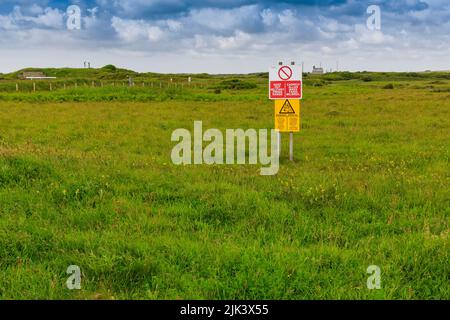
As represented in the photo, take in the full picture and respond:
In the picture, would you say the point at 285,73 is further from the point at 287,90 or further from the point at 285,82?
the point at 287,90

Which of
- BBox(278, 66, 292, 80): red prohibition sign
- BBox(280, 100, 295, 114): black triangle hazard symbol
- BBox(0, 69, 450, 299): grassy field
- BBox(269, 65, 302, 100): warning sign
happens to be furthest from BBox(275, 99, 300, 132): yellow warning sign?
BBox(0, 69, 450, 299): grassy field

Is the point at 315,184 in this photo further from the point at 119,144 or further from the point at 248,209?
the point at 119,144

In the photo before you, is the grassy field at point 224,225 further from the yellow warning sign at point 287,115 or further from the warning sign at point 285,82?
the warning sign at point 285,82

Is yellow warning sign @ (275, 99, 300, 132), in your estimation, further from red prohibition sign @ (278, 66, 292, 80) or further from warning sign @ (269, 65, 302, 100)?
red prohibition sign @ (278, 66, 292, 80)

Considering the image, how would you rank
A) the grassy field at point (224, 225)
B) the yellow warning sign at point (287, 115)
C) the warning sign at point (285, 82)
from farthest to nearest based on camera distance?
the yellow warning sign at point (287, 115) → the warning sign at point (285, 82) → the grassy field at point (224, 225)

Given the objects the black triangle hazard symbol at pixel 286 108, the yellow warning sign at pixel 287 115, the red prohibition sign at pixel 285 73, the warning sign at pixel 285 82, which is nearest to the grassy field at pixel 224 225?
the yellow warning sign at pixel 287 115

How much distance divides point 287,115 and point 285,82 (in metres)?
0.93

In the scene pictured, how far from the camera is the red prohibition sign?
10.8 meters

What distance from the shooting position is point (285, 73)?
10.9 metres

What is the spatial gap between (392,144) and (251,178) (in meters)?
7.34

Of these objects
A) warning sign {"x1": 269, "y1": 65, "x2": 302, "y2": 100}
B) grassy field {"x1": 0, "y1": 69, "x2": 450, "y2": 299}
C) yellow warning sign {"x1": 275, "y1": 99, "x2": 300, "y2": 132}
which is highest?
warning sign {"x1": 269, "y1": 65, "x2": 302, "y2": 100}

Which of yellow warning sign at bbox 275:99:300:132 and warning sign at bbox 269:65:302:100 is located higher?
warning sign at bbox 269:65:302:100

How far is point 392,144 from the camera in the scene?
14.6 meters

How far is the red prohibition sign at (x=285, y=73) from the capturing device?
35.4 feet
